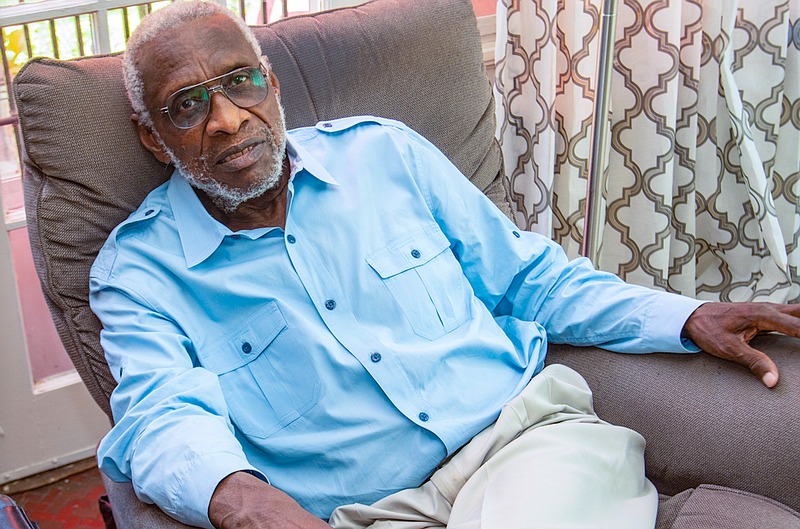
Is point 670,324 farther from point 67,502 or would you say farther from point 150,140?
point 67,502

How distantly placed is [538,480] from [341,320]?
1.34ft

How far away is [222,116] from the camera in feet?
3.98

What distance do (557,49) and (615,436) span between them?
4.05 feet

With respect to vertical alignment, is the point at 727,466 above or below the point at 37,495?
above

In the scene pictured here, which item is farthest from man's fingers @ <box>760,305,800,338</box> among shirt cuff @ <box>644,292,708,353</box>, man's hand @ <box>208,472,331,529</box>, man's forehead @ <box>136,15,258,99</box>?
man's forehead @ <box>136,15,258,99</box>

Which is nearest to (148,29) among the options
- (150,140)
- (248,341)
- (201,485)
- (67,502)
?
(150,140)

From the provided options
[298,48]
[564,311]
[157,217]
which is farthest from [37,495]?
[564,311]

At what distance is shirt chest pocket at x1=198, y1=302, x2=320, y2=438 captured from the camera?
1.14m

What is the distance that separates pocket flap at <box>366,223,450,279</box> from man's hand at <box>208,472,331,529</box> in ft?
1.43

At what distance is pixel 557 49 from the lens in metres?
1.99

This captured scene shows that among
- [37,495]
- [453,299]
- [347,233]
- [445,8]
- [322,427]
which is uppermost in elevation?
[445,8]

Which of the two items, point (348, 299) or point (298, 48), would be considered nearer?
point (348, 299)

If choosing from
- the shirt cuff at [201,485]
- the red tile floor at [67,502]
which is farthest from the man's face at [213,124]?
the red tile floor at [67,502]

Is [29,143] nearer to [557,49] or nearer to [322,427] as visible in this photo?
[322,427]
